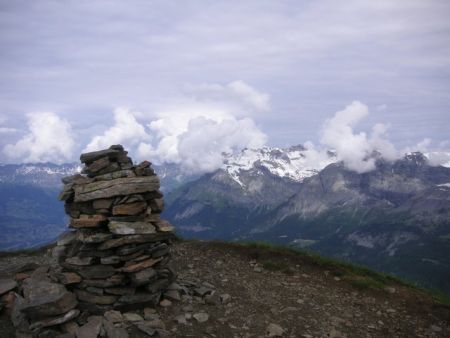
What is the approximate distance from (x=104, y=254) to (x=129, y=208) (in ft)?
8.34

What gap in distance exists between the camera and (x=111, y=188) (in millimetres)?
20438

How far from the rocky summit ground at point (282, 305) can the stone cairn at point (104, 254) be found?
3.98 feet

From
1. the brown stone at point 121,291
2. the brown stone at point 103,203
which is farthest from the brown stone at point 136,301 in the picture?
the brown stone at point 103,203

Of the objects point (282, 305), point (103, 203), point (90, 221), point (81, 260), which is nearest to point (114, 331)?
point (81, 260)

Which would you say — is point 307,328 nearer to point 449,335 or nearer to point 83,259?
point 449,335

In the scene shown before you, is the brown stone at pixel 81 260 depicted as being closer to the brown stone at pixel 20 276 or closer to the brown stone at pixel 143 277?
the brown stone at pixel 143 277

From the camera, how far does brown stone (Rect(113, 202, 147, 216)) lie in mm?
20438

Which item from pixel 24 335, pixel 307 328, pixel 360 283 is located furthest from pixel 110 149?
pixel 360 283

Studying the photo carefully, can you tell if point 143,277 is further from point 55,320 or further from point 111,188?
point 111,188

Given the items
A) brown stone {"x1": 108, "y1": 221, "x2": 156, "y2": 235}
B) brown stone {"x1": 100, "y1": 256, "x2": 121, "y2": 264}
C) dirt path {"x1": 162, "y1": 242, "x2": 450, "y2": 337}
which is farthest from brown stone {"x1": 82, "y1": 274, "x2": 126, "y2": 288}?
dirt path {"x1": 162, "y1": 242, "x2": 450, "y2": 337}

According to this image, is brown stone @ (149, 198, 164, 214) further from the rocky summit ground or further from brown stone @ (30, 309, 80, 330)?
brown stone @ (30, 309, 80, 330)

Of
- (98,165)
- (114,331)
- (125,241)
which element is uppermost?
(98,165)

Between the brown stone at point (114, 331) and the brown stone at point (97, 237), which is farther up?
the brown stone at point (97, 237)

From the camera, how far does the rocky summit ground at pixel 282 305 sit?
1875cm
